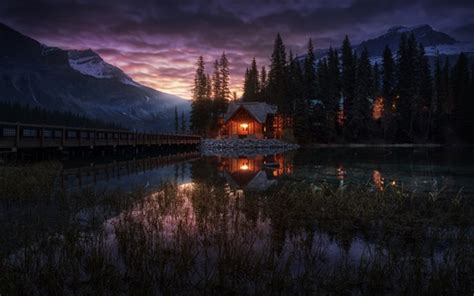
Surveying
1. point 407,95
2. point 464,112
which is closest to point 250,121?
point 407,95

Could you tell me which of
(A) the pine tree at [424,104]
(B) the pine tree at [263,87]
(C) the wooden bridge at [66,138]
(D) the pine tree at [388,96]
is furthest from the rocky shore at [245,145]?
(A) the pine tree at [424,104]

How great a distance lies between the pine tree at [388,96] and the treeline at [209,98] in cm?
3351

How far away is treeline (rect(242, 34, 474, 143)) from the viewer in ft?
224

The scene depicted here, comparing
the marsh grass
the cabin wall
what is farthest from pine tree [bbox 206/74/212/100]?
the marsh grass

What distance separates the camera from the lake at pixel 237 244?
5523 millimetres

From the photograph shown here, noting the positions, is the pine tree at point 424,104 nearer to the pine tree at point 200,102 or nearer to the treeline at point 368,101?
the treeline at point 368,101

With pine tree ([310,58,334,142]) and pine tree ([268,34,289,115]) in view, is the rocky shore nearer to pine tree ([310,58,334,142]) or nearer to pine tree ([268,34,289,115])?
pine tree ([268,34,289,115])

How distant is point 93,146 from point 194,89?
161 ft

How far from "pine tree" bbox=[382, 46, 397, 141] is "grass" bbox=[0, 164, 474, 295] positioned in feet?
207

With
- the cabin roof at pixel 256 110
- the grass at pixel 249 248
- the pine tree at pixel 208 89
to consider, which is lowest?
the grass at pixel 249 248

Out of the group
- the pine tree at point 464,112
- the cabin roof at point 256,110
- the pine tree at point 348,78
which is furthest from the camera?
the pine tree at point 348,78

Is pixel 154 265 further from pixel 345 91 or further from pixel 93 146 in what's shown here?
pixel 345 91

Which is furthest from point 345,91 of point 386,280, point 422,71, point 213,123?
point 386,280

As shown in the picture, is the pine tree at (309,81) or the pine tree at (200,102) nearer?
the pine tree at (309,81)
